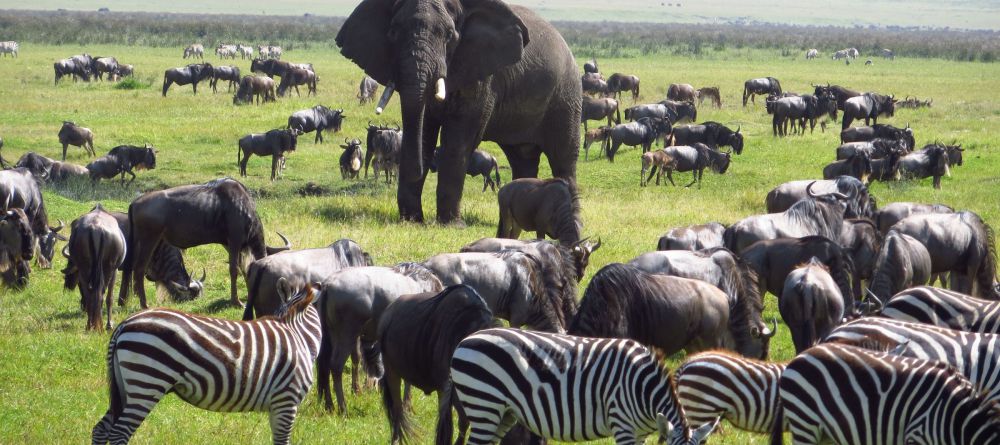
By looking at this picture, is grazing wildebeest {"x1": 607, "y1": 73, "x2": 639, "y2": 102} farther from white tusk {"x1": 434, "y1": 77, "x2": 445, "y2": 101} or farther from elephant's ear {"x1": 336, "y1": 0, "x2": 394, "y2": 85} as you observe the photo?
white tusk {"x1": 434, "y1": 77, "x2": 445, "y2": 101}

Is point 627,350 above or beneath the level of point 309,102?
above

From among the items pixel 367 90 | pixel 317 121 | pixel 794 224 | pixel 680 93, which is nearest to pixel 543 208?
pixel 794 224

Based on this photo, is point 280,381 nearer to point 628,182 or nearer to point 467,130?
point 467,130

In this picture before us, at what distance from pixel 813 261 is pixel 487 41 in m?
7.03

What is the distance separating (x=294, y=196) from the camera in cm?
2006

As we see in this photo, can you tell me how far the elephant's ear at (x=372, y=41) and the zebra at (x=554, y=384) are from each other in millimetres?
9458

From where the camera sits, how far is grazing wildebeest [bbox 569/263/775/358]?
27.2 ft

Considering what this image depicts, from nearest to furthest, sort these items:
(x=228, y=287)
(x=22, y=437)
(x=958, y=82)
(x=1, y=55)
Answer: (x=22, y=437) → (x=228, y=287) → (x=958, y=82) → (x=1, y=55)

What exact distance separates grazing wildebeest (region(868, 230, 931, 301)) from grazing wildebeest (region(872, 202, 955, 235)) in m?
2.40

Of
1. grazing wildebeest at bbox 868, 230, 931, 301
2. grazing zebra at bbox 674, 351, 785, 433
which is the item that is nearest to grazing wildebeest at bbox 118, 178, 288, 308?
grazing wildebeest at bbox 868, 230, 931, 301

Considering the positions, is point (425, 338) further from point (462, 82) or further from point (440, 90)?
point (462, 82)

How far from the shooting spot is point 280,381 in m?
7.18

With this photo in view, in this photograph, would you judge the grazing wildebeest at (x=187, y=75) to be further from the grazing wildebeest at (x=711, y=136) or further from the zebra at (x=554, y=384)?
the zebra at (x=554, y=384)

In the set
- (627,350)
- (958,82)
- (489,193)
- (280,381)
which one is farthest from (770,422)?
(958,82)
